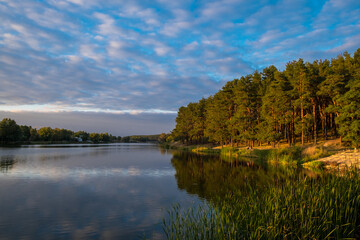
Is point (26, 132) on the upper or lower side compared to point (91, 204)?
upper

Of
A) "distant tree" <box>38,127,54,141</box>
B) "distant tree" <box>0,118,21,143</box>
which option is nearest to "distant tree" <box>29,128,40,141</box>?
"distant tree" <box>38,127,54,141</box>

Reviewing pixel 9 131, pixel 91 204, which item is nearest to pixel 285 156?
pixel 91 204

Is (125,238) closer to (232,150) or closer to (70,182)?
(70,182)

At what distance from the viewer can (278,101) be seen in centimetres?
4322

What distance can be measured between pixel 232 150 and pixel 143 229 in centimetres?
4192

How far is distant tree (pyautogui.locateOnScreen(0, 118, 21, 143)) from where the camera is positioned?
10762cm

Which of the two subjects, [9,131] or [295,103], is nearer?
[295,103]

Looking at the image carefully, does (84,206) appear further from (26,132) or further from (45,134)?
(45,134)

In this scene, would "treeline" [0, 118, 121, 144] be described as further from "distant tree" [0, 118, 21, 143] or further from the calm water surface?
the calm water surface

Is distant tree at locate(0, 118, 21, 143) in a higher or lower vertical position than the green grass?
higher

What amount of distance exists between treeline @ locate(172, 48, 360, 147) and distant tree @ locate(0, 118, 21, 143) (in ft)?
344

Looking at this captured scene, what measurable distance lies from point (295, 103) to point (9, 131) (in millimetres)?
129604

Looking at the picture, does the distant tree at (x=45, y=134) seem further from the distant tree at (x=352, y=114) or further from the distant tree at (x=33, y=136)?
the distant tree at (x=352, y=114)

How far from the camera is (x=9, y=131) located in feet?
360
